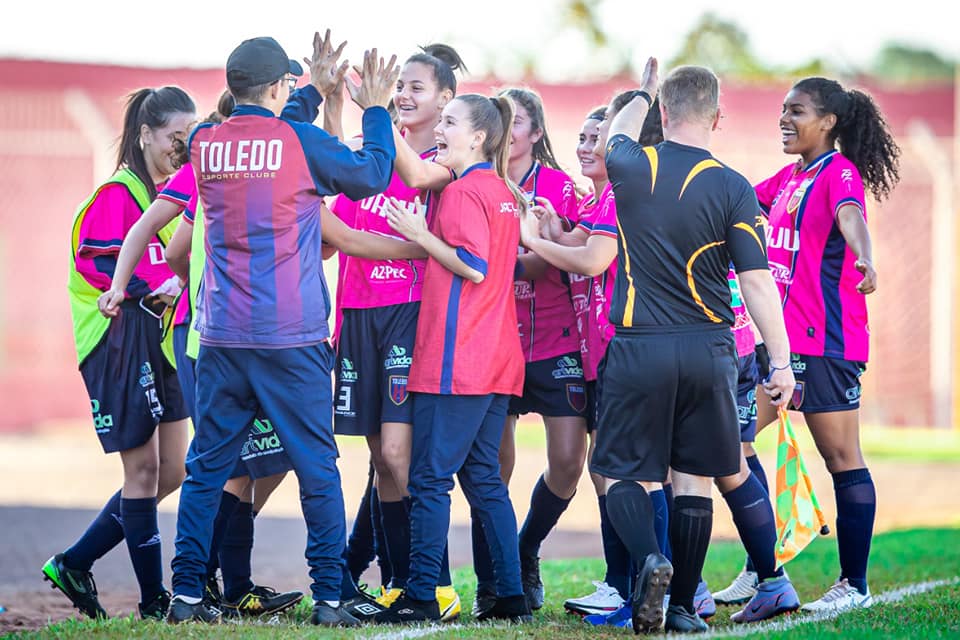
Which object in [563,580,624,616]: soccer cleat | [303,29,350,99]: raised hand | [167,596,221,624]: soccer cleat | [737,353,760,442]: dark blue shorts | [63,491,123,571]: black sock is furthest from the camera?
[63,491,123,571]: black sock

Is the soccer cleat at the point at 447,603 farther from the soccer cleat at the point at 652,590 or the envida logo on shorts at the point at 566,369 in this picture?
the envida logo on shorts at the point at 566,369

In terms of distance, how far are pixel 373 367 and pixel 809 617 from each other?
2.07 m

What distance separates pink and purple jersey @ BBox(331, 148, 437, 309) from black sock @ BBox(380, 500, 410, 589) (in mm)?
878

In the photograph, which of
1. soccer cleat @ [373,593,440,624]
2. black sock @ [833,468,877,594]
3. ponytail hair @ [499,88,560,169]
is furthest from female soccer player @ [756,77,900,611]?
soccer cleat @ [373,593,440,624]

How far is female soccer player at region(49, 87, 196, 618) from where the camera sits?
551 cm

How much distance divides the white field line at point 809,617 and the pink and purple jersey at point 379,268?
72.4 inches

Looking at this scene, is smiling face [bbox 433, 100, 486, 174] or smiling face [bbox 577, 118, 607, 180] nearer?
smiling face [bbox 433, 100, 486, 174]

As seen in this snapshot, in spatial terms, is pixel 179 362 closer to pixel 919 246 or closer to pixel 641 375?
pixel 641 375

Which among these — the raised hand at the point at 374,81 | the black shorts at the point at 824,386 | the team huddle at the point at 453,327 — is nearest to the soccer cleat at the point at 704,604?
the team huddle at the point at 453,327

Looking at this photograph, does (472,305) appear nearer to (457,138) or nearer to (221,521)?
(457,138)

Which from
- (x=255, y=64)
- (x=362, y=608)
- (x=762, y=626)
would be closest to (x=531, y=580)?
(x=362, y=608)

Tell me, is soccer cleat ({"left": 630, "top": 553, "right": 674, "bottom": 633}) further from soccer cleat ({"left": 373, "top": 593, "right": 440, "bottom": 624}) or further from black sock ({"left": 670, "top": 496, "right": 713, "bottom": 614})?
soccer cleat ({"left": 373, "top": 593, "right": 440, "bottom": 624})

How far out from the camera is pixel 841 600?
17.8 ft

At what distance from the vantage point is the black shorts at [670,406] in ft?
15.0
